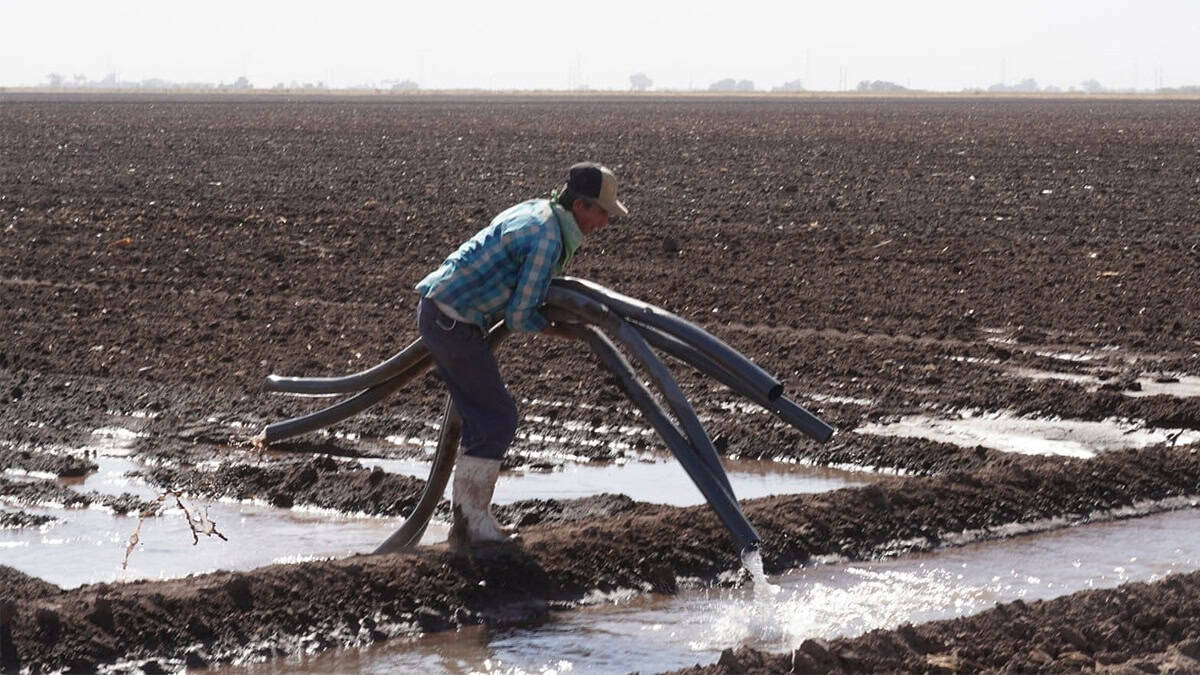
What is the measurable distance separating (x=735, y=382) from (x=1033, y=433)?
3.69m

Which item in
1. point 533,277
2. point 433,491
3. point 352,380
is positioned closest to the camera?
point 533,277

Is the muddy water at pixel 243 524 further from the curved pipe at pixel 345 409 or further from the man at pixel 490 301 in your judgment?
the man at pixel 490 301

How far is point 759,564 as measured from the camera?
731 cm

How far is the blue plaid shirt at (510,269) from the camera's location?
23.6ft

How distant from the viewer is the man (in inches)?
284

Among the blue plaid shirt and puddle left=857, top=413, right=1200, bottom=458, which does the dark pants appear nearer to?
the blue plaid shirt

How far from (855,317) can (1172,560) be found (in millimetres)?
6072

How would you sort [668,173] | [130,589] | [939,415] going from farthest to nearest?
1. [668,173]
2. [939,415]
3. [130,589]

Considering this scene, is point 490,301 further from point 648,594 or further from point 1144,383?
point 1144,383

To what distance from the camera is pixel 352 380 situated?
830 cm

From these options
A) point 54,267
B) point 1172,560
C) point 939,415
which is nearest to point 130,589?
point 1172,560

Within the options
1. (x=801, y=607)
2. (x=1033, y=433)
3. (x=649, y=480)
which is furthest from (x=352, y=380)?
(x=1033, y=433)

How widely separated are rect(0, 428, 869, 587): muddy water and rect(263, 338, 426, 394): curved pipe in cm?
73

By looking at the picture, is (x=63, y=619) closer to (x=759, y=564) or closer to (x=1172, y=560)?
(x=759, y=564)
